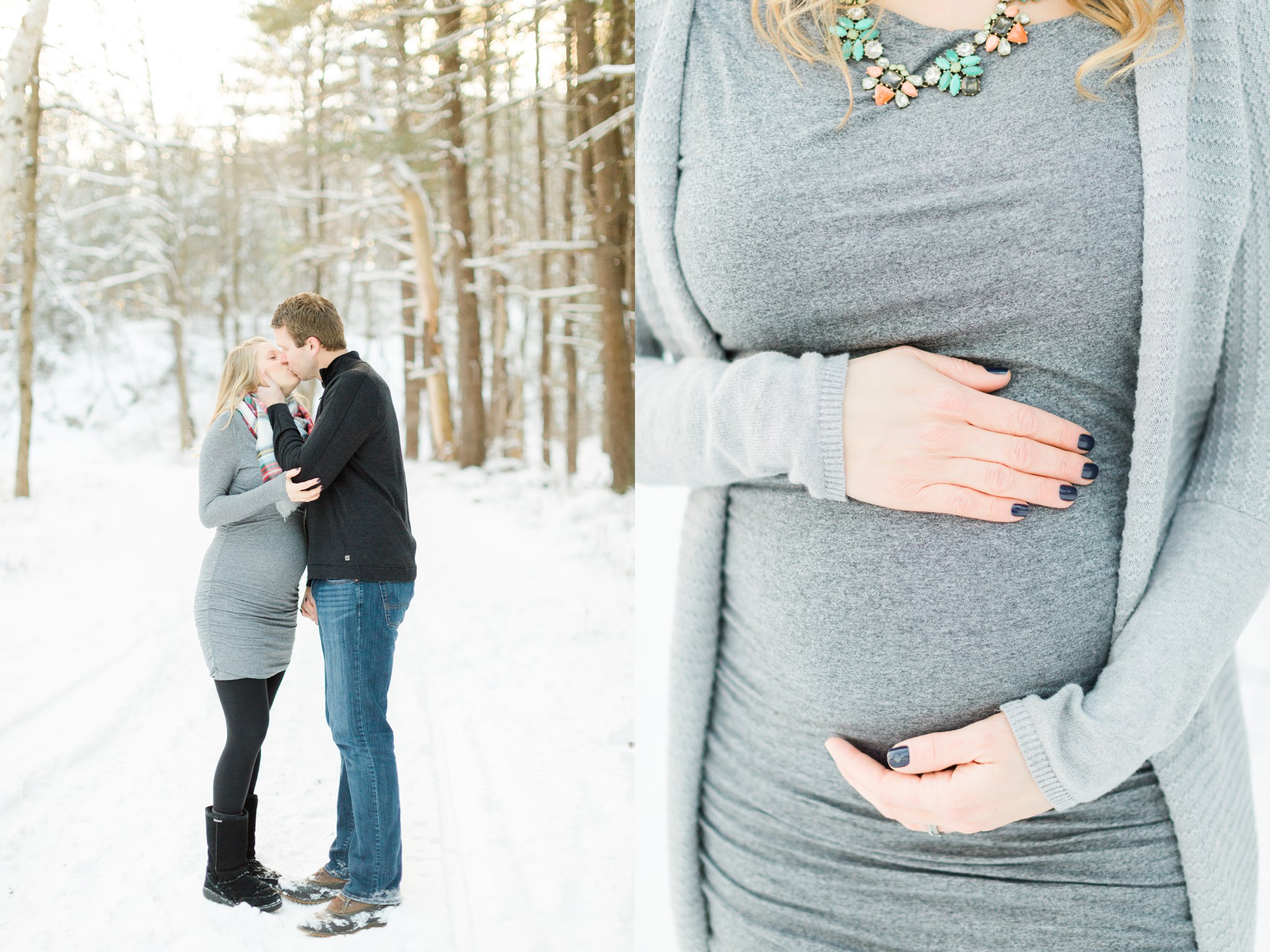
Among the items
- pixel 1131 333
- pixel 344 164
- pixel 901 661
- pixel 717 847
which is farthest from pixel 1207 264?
pixel 344 164

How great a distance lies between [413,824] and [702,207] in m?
0.81

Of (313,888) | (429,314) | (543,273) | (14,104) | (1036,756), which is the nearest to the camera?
(1036,756)

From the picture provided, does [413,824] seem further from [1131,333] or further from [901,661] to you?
[1131,333]

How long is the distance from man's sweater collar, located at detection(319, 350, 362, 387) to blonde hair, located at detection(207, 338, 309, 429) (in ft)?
0.13

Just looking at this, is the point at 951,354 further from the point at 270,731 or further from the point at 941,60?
the point at 270,731

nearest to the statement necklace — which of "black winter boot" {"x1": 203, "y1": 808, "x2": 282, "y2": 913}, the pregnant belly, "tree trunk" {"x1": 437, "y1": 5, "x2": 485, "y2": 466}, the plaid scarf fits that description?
the pregnant belly

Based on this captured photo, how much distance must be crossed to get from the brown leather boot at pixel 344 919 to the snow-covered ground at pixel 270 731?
2 centimetres

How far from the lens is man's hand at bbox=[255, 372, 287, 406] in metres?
0.91

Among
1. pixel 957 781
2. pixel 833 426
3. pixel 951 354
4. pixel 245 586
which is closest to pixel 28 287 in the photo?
pixel 245 586

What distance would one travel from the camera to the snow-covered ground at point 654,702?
1.33m

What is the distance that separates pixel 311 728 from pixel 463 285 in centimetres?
59

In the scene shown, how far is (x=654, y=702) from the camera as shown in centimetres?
134

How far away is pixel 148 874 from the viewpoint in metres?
0.92

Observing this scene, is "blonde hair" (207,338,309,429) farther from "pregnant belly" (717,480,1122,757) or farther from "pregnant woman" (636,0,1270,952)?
"pregnant belly" (717,480,1122,757)
